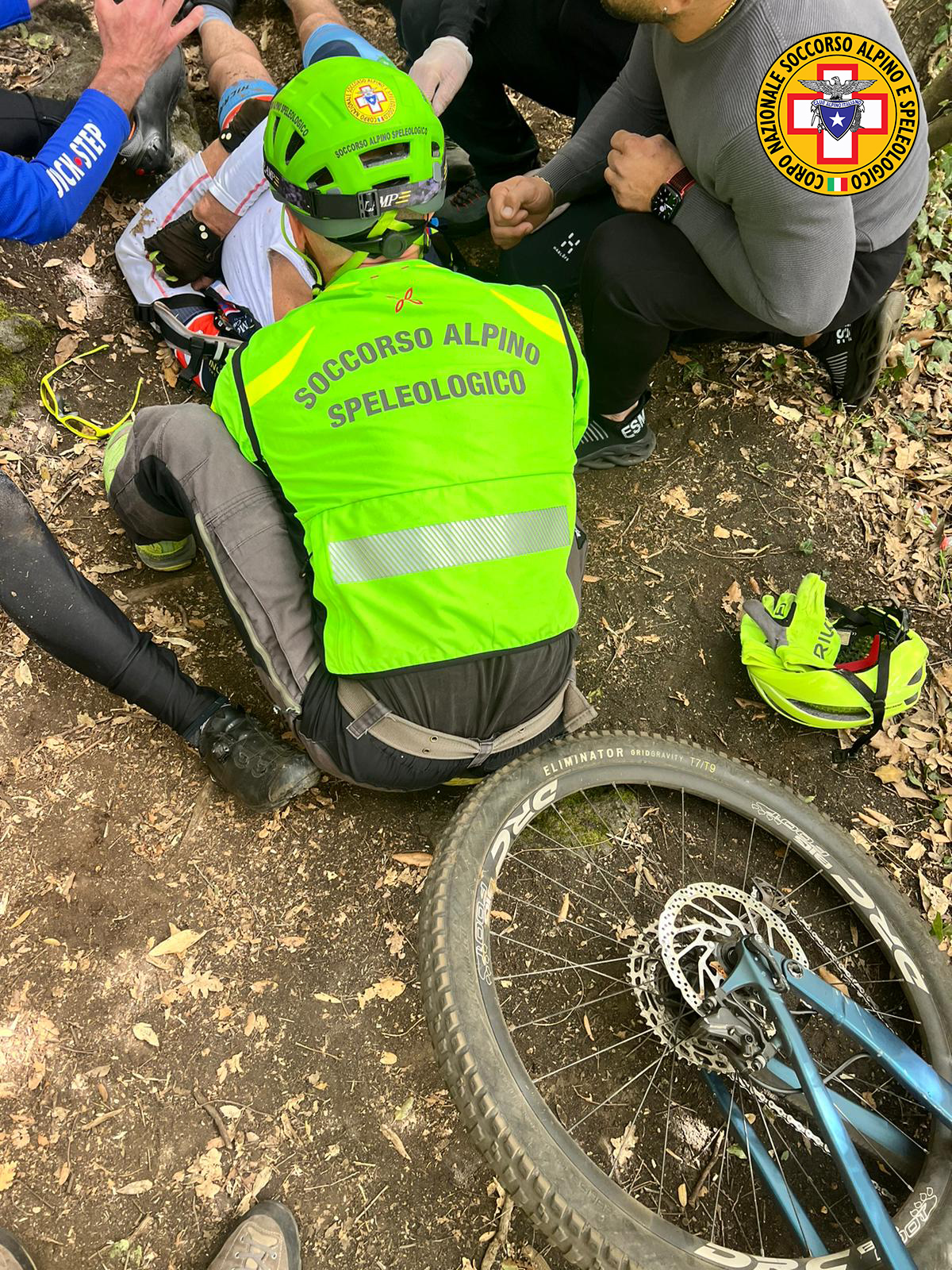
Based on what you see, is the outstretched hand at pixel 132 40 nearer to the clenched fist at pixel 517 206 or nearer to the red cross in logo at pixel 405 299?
the clenched fist at pixel 517 206

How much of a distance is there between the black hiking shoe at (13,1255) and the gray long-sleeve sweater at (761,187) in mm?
3643

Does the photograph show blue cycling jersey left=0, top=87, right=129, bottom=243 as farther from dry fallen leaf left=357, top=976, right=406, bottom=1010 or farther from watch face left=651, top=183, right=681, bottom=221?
dry fallen leaf left=357, top=976, right=406, bottom=1010

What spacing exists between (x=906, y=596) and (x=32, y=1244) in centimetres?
393

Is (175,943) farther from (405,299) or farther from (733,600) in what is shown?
(733,600)

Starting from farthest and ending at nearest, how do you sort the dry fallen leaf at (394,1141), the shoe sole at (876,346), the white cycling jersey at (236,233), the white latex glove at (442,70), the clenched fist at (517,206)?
the white latex glove at (442,70)
the shoe sole at (876,346)
the clenched fist at (517,206)
the white cycling jersey at (236,233)
the dry fallen leaf at (394,1141)

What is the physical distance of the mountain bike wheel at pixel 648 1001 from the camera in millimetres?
2041

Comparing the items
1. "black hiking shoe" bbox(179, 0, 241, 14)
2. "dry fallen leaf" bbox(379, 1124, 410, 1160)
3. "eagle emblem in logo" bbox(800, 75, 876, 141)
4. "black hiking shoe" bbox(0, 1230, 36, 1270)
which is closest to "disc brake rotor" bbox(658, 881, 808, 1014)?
"dry fallen leaf" bbox(379, 1124, 410, 1160)

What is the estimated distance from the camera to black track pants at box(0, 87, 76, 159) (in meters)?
3.76

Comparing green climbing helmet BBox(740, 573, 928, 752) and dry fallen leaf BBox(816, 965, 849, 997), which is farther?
green climbing helmet BBox(740, 573, 928, 752)

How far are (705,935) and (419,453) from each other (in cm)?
172

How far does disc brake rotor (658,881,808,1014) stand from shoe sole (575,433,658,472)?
196cm

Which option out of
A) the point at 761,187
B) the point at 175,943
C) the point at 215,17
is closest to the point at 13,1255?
the point at 175,943

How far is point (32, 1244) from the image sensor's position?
2.19 meters

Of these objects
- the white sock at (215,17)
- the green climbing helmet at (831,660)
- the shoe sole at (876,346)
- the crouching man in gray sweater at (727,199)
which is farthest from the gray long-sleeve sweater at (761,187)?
the white sock at (215,17)
